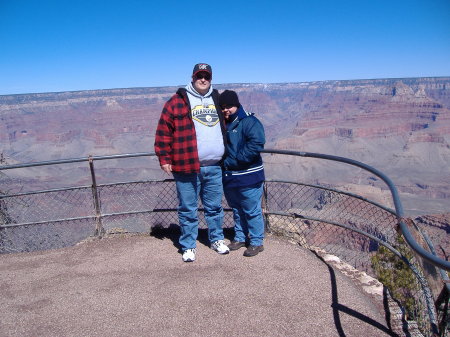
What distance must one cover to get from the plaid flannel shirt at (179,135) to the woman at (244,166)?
39 cm

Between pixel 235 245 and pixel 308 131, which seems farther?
pixel 308 131

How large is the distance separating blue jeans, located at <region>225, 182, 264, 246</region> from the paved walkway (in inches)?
10.4

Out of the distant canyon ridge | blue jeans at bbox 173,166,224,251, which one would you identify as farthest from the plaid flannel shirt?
the distant canyon ridge

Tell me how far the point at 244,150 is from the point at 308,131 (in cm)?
14238

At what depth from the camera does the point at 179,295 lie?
11.7ft

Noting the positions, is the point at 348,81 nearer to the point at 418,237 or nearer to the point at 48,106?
the point at 48,106

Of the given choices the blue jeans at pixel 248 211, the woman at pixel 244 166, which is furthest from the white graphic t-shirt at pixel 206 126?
the blue jeans at pixel 248 211

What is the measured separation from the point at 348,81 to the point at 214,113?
20714 cm

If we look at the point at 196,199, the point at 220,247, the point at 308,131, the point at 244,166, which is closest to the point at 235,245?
the point at 220,247

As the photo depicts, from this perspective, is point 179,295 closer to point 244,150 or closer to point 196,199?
point 196,199

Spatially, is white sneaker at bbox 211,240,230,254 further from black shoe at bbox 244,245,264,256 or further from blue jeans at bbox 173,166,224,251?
black shoe at bbox 244,245,264,256

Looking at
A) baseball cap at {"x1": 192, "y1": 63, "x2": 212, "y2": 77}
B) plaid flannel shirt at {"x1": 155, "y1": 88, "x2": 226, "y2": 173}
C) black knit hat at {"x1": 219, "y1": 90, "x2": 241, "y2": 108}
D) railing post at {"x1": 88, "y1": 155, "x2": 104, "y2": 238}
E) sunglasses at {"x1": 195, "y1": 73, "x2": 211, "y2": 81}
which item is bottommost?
railing post at {"x1": 88, "y1": 155, "x2": 104, "y2": 238}

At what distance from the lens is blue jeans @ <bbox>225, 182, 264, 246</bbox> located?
413 centimetres

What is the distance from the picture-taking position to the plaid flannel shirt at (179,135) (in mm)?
3836
